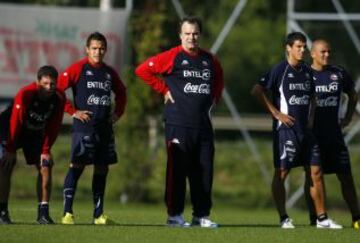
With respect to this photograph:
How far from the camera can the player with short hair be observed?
1192 centimetres

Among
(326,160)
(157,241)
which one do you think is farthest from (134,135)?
(157,241)

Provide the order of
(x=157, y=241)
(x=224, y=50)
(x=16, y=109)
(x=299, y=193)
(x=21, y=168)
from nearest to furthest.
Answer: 1. (x=157, y=241)
2. (x=16, y=109)
3. (x=299, y=193)
4. (x=21, y=168)
5. (x=224, y=50)

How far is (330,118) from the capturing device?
42.6 feet

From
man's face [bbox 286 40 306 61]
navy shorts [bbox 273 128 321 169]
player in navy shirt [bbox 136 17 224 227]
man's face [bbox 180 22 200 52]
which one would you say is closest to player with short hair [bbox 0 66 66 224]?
player in navy shirt [bbox 136 17 224 227]

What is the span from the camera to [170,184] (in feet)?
40.0

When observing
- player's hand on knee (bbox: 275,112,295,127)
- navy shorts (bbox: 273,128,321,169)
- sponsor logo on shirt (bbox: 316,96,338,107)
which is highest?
sponsor logo on shirt (bbox: 316,96,338,107)

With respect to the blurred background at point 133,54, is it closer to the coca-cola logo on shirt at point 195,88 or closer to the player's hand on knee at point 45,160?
the coca-cola logo on shirt at point 195,88

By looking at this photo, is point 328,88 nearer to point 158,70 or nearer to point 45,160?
point 158,70

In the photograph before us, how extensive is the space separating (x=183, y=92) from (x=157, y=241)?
2297 mm

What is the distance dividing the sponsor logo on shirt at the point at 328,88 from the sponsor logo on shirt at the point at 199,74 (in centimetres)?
148

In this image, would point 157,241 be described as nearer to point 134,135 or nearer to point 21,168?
point 134,135

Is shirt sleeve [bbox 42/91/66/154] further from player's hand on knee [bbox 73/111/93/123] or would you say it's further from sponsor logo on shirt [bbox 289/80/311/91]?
sponsor logo on shirt [bbox 289/80/311/91]

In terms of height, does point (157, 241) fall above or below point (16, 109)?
below

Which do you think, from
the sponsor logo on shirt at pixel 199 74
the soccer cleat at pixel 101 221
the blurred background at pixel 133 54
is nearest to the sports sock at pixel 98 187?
the soccer cleat at pixel 101 221
